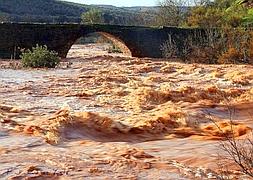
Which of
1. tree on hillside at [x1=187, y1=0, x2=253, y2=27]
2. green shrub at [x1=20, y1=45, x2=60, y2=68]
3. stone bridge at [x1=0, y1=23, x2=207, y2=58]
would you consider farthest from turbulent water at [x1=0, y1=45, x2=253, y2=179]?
tree on hillside at [x1=187, y1=0, x2=253, y2=27]

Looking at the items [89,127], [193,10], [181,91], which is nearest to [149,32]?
[193,10]

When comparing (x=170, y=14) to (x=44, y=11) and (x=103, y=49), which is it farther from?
(x=44, y=11)

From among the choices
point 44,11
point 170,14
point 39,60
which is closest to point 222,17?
point 170,14

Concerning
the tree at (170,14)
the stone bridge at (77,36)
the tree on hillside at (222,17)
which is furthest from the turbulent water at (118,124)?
the tree at (170,14)

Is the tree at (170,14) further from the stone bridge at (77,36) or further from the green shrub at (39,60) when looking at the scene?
the green shrub at (39,60)

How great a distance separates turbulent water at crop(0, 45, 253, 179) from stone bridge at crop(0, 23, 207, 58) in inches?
366

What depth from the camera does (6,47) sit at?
25922 millimetres

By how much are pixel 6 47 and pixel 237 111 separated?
54.1 ft

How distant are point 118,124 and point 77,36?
18.0 m

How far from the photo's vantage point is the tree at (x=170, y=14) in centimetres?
3906

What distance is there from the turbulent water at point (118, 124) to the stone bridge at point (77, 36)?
930 cm

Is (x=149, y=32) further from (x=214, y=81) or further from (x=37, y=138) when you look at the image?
(x=37, y=138)

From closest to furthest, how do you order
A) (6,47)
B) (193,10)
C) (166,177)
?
(166,177)
(6,47)
(193,10)

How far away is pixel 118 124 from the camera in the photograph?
9.63 meters
